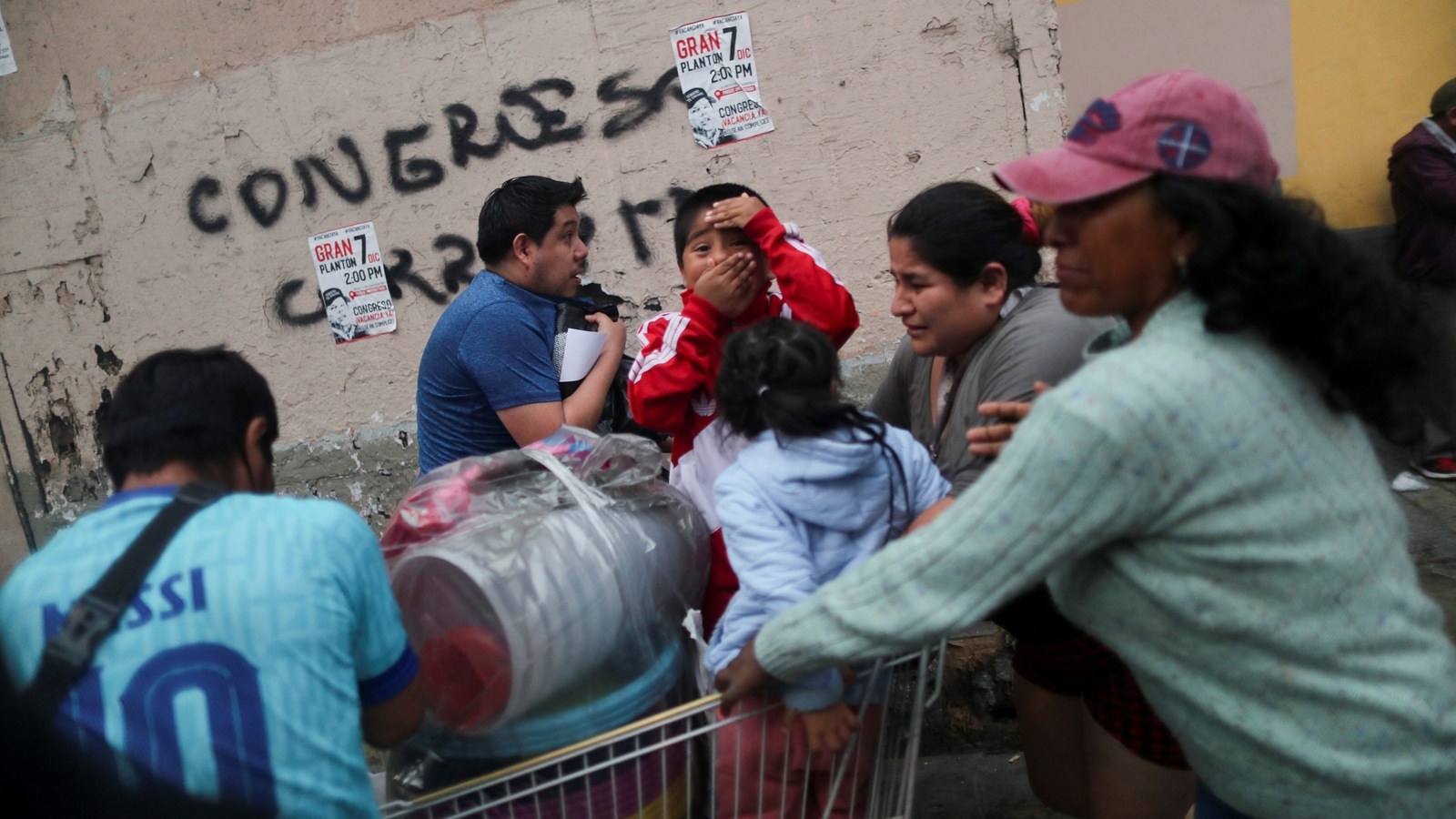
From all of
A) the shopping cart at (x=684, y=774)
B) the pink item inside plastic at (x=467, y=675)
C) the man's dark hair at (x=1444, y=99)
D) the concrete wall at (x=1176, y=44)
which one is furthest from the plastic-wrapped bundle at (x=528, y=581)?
the man's dark hair at (x=1444, y=99)

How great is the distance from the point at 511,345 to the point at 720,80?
230cm

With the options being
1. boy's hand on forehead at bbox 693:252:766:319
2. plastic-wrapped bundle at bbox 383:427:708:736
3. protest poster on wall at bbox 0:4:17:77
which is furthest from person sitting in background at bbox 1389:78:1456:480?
protest poster on wall at bbox 0:4:17:77

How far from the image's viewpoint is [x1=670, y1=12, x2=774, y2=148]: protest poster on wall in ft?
14.8

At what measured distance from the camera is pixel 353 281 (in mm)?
5031

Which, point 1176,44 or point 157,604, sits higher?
point 1176,44

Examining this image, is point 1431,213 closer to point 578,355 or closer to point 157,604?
point 578,355

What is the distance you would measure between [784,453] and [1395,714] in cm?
97

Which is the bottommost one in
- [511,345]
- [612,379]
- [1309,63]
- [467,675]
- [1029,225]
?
[467,675]

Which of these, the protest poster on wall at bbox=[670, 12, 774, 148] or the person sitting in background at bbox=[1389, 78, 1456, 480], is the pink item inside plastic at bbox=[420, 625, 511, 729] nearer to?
the protest poster on wall at bbox=[670, 12, 774, 148]

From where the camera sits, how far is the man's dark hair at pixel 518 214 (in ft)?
9.30

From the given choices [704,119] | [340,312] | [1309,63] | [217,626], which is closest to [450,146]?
[340,312]

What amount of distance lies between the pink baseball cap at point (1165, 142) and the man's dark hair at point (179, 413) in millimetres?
1220

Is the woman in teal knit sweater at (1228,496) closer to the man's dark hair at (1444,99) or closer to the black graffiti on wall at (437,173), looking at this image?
the black graffiti on wall at (437,173)

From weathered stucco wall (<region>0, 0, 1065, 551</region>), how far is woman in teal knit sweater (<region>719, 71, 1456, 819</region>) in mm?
3213
